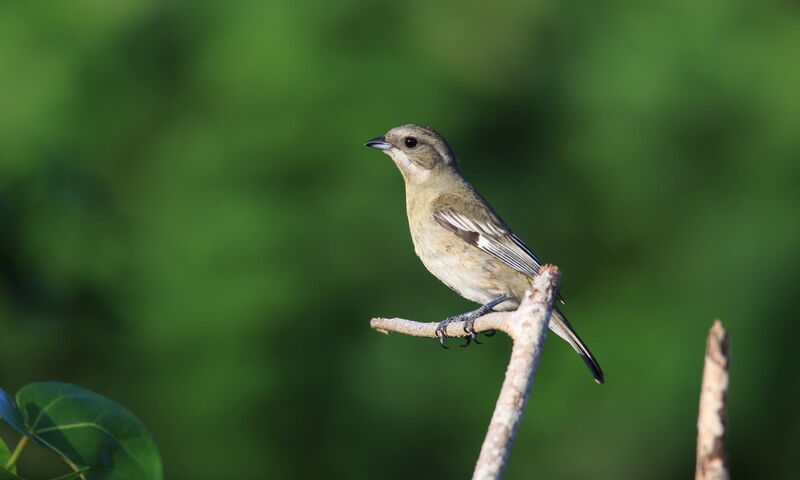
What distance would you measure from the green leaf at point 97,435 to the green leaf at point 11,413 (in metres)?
0.05

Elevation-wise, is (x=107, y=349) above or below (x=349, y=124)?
below

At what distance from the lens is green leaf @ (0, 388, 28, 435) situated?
218 cm

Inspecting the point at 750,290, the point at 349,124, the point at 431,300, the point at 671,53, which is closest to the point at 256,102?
the point at 349,124

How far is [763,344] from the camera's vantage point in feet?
29.5

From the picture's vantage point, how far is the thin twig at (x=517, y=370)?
1.99 m

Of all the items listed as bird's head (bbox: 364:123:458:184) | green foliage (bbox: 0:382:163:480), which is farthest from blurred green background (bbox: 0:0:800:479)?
green foliage (bbox: 0:382:163:480)

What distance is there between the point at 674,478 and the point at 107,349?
5375 millimetres

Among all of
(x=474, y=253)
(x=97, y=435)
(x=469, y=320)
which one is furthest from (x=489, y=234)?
(x=97, y=435)

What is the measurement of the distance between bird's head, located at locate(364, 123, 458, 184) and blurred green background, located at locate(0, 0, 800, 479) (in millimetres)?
3162

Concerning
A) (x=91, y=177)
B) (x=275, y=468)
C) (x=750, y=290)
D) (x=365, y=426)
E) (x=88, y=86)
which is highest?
(x=750, y=290)

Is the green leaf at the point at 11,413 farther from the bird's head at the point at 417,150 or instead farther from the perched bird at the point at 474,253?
the bird's head at the point at 417,150

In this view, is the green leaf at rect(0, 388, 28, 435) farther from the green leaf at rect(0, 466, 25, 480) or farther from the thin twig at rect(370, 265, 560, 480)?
the thin twig at rect(370, 265, 560, 480)

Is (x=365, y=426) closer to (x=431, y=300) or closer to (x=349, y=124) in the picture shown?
(x=431, y=300)

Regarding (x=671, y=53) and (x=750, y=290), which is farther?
(x=671, y=53)
